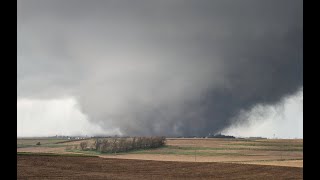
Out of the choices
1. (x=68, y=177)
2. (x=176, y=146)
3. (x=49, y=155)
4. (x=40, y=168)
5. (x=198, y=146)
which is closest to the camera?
Answer: (x=68, y=177)

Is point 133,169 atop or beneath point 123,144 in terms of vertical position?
beneath

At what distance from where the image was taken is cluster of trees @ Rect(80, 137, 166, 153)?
4019cm

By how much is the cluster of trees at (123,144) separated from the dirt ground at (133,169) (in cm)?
629

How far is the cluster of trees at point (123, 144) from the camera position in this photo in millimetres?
40188

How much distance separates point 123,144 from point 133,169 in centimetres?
1038

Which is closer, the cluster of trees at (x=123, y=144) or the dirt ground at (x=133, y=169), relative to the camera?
the dirt ground at (x=133, y=169)

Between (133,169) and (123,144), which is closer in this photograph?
(133,169)

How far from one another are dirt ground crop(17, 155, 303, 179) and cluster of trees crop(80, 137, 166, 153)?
629 cm

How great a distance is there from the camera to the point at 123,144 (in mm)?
40844

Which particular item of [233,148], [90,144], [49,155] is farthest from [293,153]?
[49,155]
